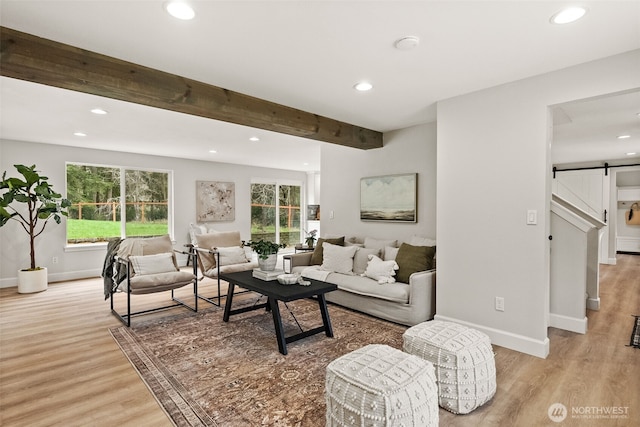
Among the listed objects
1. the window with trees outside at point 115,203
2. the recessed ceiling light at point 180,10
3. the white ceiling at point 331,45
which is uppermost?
the white ceiling at point 331,45

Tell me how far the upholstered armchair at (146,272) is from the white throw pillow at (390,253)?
2.35 metres

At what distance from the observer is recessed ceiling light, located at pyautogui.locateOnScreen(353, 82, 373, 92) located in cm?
286

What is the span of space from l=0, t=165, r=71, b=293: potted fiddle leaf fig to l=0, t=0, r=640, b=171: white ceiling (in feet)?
5.07

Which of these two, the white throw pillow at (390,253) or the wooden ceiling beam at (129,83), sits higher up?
the wooden ceiling beam at (129,83)

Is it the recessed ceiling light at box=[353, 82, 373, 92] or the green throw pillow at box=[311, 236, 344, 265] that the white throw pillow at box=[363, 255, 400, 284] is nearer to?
the green throw pillow at box=[311, 236, 344, 265]

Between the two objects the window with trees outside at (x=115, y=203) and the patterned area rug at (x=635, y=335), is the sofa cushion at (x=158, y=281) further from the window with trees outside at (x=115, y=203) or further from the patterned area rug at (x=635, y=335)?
the patterned area rug at (x=635, y=335)

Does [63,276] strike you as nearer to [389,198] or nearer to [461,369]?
[389,198]

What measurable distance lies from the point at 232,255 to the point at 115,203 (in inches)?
126

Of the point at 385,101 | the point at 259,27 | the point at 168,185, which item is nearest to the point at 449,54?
the point at 385,101

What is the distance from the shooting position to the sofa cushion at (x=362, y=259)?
4266 mm

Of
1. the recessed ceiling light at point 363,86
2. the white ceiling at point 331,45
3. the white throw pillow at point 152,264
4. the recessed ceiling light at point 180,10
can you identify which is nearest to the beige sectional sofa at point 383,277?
the white throw pillow at point 152,264

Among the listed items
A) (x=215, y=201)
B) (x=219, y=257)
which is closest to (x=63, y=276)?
(x=215, y=201)

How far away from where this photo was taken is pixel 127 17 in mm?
1847

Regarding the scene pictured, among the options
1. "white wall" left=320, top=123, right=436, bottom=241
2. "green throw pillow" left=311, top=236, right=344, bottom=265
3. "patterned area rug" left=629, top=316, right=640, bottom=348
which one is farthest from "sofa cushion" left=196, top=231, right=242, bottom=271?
"patterned area rug" left=629, top=316, right=640, bottom=348
